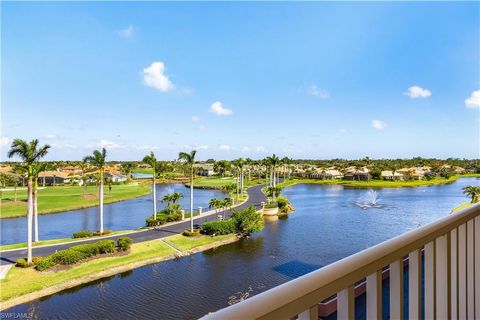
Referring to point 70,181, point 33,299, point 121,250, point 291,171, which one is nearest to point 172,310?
point 33,299

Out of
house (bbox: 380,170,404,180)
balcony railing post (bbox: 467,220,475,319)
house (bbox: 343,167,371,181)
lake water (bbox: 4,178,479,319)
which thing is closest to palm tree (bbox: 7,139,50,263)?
lake water (bbox: 4,178,479,319)

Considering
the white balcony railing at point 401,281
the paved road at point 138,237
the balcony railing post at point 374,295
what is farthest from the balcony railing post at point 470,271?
the paved road at point 138,237

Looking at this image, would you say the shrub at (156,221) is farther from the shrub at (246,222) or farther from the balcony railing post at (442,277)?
the balcony railing post at (442,277)

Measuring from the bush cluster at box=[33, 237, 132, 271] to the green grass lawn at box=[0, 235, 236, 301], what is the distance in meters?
0.42

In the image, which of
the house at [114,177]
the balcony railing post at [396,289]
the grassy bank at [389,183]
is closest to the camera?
the balcony railing post at [396,289]

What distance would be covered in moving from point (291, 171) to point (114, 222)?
7833 cm

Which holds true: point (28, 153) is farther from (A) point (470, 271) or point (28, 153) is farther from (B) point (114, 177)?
(B) point (114, 177)

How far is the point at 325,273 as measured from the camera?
812 mm

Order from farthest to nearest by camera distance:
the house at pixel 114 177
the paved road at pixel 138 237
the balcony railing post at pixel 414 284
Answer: the house at pixel 114 177 < the paved road at pixel 138 237 < the balcony railing post at pixel 414 284

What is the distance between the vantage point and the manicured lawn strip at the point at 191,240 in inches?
911

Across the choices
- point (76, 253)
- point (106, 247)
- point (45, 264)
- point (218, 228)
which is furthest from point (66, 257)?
point (218, 228)

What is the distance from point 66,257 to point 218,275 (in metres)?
8.15

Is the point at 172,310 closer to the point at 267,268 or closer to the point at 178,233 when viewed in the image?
the point at 267,268

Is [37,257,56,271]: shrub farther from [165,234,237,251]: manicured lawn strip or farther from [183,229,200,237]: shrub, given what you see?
[183,229,200,237]: shrub
